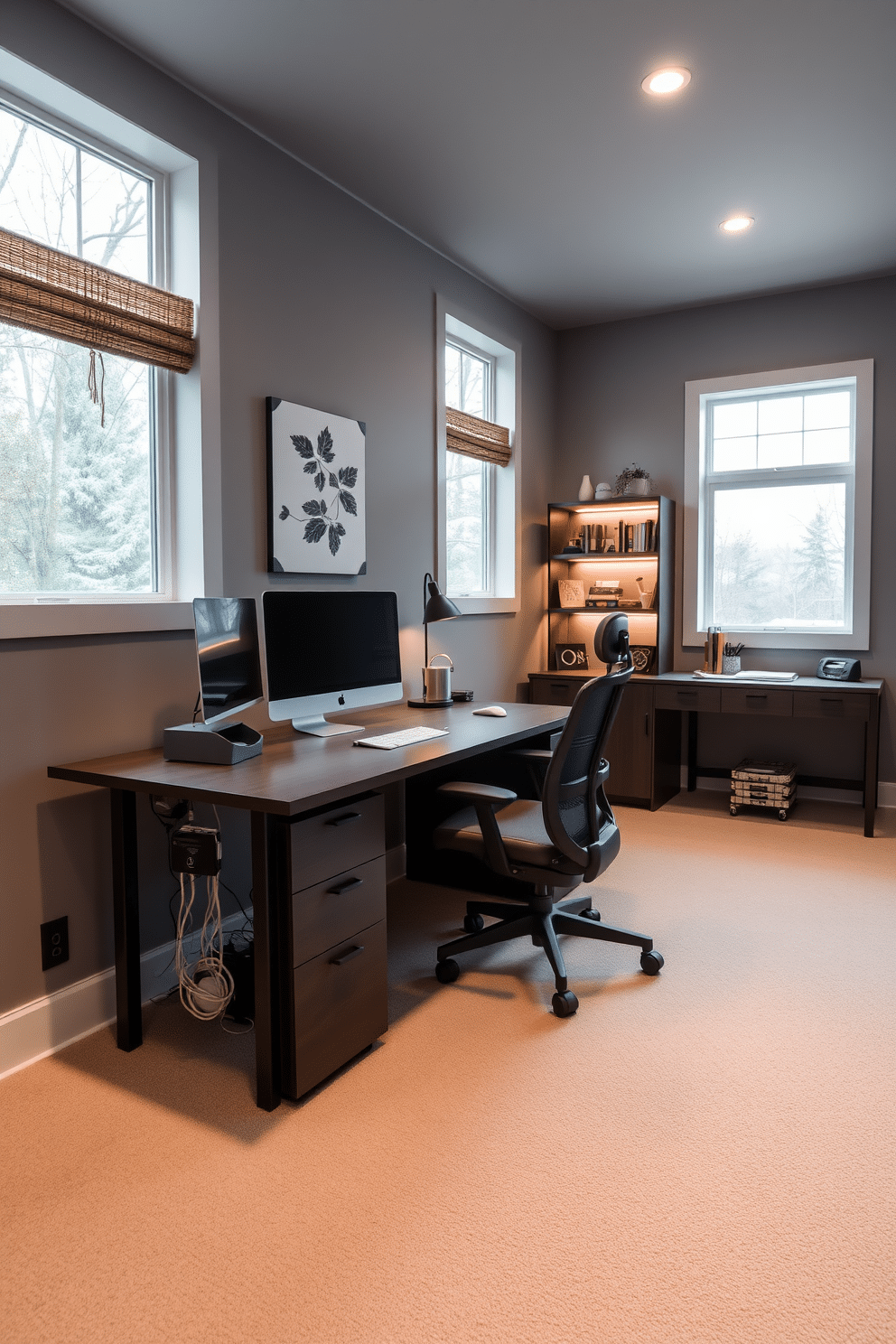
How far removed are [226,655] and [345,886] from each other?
2.33ft

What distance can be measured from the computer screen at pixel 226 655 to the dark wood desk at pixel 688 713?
2.48 metres

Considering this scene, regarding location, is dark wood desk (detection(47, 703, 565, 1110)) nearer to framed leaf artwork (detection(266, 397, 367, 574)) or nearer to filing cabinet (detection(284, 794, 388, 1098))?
filing cabinet (detection(284, 794, 388, 1098))

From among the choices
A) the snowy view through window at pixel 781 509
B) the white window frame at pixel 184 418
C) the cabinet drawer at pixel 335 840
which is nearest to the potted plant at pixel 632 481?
the snowy view through window at pixel 781 509

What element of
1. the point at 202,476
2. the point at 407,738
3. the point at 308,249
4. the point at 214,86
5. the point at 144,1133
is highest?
the point at 214,86

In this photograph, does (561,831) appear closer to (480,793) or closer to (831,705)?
(480,793)

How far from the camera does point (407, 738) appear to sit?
259 cm

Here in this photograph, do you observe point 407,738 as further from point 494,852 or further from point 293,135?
point 293,135

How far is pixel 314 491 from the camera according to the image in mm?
Answer: 3145

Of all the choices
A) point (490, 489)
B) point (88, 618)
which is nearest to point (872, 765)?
point (490, 489)

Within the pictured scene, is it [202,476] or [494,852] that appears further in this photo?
[202,476]

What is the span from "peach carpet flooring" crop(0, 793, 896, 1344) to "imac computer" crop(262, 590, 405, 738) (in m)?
0.88

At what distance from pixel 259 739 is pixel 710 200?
9.55ft

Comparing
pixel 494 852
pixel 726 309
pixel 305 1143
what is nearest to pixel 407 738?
pixel 494 852

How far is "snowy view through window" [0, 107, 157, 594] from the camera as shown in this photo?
2.25m
